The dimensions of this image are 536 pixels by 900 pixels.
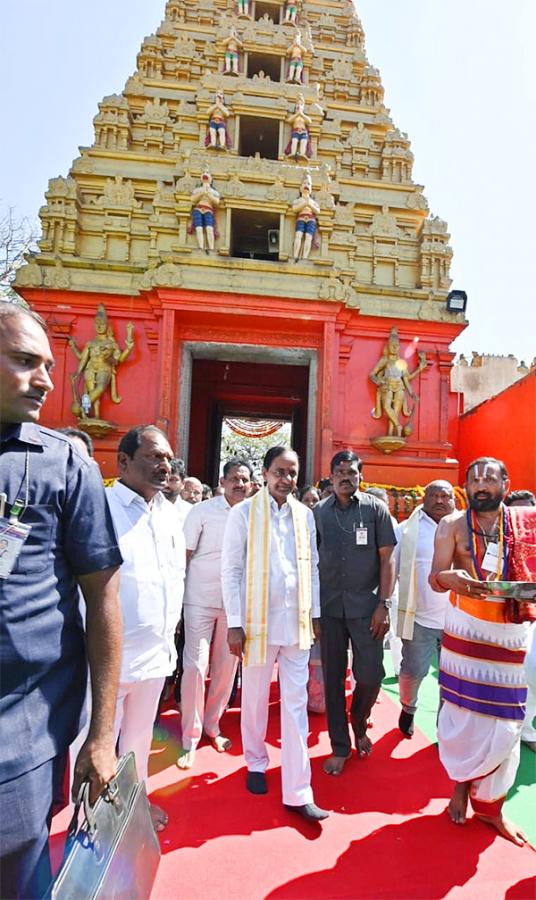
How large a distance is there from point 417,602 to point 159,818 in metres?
2.24

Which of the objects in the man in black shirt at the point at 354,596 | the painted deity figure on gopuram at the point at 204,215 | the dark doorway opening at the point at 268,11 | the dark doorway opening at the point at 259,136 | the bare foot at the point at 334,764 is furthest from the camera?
the dark doorway opening at the point at 268,11

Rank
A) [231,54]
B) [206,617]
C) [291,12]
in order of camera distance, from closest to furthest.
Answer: [206,617], [231,54], [291,12]

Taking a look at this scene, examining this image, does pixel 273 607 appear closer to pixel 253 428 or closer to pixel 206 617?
pixel 206 617

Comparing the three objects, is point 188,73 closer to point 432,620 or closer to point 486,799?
point 432,620

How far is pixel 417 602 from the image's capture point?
12.7 ft

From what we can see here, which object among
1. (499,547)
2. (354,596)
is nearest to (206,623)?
(354,596)

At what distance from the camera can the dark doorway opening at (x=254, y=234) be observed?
36.4 ft

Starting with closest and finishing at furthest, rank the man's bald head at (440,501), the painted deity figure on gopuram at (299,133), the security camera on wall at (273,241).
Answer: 1. the man's bald head at (440,501)
2. the painted deity figure on gopuram at (299,133)
3. the security camera on wall at (273,241)

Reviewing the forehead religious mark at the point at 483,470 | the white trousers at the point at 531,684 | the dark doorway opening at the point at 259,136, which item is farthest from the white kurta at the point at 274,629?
the dark doorway opening at the point at 259,136

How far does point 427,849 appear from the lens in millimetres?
2381

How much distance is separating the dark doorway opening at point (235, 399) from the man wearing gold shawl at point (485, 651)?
10.2 metres

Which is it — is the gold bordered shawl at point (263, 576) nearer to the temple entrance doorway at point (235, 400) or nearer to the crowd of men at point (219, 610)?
the crowd of men at point (219, 610)

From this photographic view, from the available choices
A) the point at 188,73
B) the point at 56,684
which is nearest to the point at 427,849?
the point at 56,684

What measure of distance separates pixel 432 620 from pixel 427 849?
1.59 m
